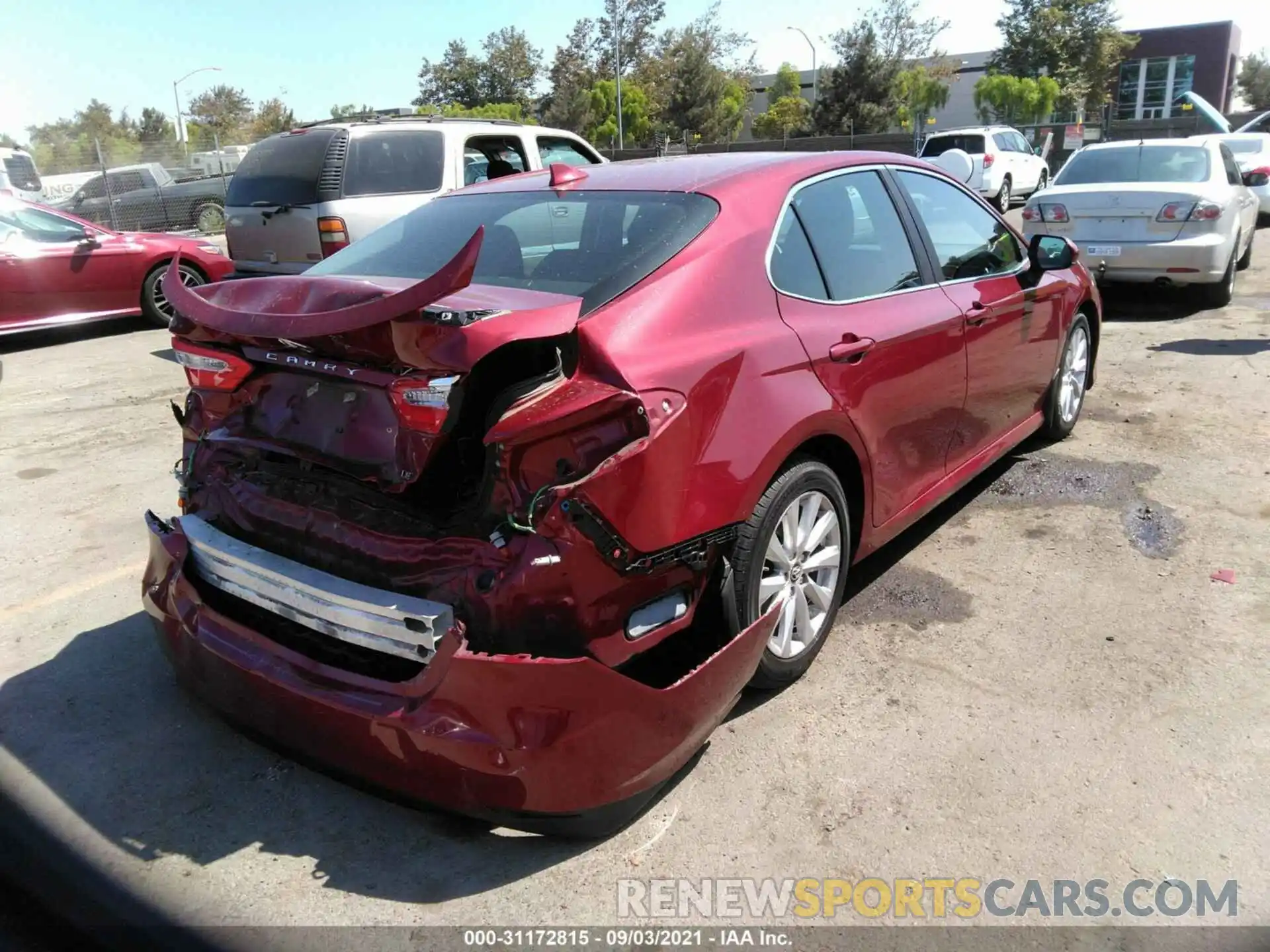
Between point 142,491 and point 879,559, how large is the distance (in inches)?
158

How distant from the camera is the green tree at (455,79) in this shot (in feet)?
228

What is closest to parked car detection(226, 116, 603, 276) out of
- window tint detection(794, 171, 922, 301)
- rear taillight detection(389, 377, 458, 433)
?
window tint detection(794, 171, 922, 301)

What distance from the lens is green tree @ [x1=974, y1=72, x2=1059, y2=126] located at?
4300 centimetres

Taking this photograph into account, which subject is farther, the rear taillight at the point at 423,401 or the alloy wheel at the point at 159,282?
the alloy wheel at the point at 159,282

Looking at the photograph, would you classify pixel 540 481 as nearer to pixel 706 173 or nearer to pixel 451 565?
pixel 451 565

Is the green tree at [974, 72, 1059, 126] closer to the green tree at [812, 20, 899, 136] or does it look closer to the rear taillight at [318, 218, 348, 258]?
the green tree at [812, 20, 899, 136]

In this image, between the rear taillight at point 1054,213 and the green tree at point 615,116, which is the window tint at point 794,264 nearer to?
the rear taillight at point 1054,213

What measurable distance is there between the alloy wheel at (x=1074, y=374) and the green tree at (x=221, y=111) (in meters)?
68.5

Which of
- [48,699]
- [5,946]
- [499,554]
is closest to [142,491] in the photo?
[48,699]

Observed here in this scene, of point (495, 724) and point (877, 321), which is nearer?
point (495, 724)

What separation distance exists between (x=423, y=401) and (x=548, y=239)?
1134mm

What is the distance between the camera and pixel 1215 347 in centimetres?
776

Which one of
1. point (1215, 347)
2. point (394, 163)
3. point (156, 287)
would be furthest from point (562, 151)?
point (1215, 347)

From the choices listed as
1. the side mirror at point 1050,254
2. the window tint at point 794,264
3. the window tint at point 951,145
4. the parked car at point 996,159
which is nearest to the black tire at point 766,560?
the window tint at point 794,264
